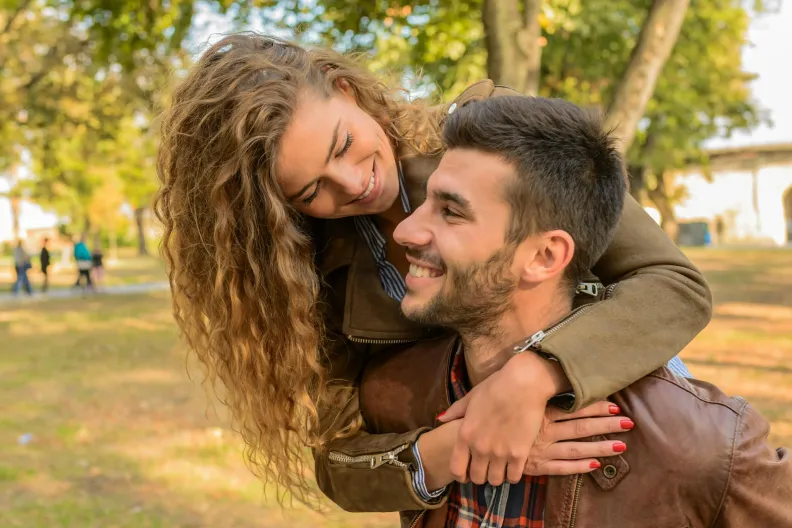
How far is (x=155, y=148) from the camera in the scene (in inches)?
185

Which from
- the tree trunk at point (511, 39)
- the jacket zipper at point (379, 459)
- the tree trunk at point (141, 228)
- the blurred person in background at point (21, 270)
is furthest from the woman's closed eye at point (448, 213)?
the tree trunk at point (141, 228)

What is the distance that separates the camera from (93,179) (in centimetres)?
4266

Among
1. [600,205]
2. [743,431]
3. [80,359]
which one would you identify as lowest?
[80,359]

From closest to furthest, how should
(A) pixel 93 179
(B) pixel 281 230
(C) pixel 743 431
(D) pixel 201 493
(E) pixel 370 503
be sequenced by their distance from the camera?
(C) pixel 743 431 → (E) pixel 370 503 → (B) pixel 281 230 → (D) pixel 201 493 → (A) pixel 93 179

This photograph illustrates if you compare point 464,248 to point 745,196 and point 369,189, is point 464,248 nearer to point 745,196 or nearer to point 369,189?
point 369,189

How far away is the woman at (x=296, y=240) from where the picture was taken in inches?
98.5

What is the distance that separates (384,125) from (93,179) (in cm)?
4304

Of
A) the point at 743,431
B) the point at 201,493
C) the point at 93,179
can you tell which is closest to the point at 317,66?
the point at 743,431

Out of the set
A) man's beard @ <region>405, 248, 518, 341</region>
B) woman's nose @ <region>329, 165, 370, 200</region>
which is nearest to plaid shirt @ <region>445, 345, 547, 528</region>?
man's beard @ <region>405, 248, 518, 341</region>

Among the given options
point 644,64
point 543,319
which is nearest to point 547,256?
point 543,319

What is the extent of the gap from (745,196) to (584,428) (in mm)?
51588

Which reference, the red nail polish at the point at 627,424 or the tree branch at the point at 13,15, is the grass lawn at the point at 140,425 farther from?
the tree branch at the point at 13,15

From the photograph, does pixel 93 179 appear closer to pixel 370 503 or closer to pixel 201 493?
pixel 201 493

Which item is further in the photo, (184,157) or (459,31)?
(459,31)
